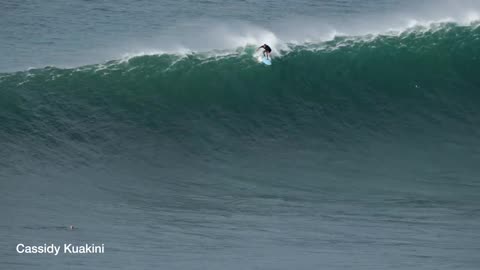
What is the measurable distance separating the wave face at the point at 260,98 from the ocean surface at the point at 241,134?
0.05 metres

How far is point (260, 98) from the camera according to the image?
117 ft

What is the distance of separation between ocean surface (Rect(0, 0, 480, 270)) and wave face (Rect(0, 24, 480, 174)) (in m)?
0.05

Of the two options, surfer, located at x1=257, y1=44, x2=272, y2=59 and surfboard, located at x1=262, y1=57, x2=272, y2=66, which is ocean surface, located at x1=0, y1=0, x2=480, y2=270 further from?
surfer, located at x1=257, y1=44, x2=272, y2=59

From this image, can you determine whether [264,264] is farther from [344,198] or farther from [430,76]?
[430,76]

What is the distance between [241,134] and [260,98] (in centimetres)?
216

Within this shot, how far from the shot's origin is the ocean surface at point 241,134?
27656mm

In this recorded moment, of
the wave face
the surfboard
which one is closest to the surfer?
the surfboard

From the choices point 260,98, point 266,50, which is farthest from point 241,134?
point 266,50

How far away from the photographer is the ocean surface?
27.7 meters

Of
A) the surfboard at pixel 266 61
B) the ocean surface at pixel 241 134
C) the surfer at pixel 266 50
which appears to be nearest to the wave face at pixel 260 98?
the ocean surface at pixel 241 134

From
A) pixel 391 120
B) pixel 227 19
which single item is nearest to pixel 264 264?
pixel 391 120

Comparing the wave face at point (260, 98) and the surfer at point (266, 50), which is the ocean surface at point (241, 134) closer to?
the wave face at point (260, 98)

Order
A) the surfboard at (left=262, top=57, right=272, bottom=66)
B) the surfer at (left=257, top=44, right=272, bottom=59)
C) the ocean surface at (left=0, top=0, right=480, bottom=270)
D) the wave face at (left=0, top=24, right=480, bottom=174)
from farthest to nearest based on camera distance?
1. the surfboard at (left=262, top=57, right=272, bottom=66)
2. the surfer at (left=257, top=44, right=272, bottom=59)
3. the wave face at (left=0, top=24, right=480, bottom=174)
4. the ocean surface at (left=0, top=0, right=480, bottom=270)

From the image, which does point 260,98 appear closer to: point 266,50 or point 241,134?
point 266,50
